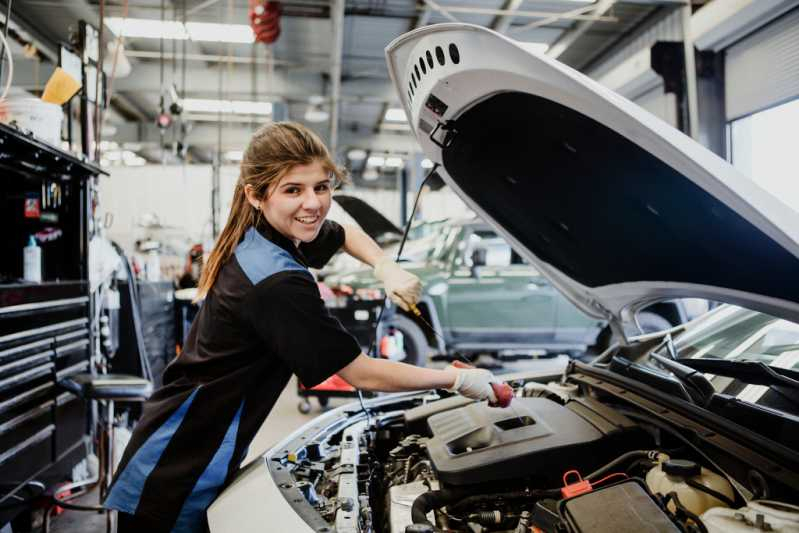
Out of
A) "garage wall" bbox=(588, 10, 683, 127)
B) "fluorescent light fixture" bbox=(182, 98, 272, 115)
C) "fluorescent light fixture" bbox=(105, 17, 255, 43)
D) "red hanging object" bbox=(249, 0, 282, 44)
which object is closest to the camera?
"red hanging object" bbox=(249, 0, 282, 44)

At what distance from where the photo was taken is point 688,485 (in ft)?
3.75

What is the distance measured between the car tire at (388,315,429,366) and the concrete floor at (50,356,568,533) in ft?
2.61

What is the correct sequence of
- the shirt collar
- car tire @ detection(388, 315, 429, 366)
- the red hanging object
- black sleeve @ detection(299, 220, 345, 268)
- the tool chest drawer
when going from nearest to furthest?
the shirt collar
black sleeve @ detection(299, 220, 345, 268)
the tool chest drawer
car tire @ detection(388, 315, 429, 366)
the red hanging object

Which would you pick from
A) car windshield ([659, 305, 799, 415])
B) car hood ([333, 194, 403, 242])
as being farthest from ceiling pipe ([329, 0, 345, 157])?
car windshield ([659, 305, 799, 415])

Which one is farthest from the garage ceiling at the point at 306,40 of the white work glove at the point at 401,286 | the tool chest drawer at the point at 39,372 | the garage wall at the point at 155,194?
the white work glove at the point at 401,286

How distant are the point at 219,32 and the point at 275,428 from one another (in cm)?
541

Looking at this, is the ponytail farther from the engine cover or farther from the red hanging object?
the red hanging object

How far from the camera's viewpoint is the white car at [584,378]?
1.03 metres

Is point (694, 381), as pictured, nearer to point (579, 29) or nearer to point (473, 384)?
point (473, 384)

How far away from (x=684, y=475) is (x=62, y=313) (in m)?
2.83

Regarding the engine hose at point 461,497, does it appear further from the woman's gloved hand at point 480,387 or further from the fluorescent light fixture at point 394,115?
the fluorescent light fixture at point 394,115

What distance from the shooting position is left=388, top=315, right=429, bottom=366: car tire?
568 cm

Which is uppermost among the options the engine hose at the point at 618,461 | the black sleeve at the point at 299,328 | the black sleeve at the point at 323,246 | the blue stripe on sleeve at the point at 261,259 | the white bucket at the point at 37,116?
the white bucket at the point at 37,116

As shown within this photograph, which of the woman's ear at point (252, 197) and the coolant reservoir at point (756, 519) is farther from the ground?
the woman's ear at point (252, 197)
